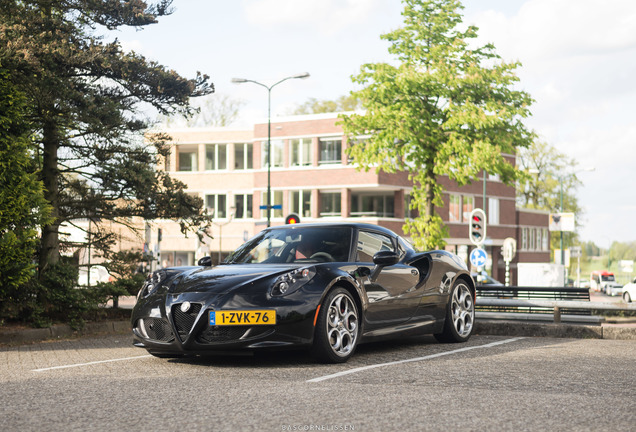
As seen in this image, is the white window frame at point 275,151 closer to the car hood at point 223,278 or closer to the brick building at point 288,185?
the brick building at point 288,185

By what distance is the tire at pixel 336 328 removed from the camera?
8125 mm

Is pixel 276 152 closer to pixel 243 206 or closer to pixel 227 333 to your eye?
pixel 243 206

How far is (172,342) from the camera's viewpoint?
7.97 meters

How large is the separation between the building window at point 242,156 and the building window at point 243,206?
2.24 metres

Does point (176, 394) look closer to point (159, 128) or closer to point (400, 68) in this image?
point (159, 128)

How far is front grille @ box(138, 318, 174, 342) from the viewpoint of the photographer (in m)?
8.03

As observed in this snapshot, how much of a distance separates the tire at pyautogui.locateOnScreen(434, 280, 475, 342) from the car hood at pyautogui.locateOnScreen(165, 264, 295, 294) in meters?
2.85

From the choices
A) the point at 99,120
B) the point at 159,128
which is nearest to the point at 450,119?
the point at 159,128

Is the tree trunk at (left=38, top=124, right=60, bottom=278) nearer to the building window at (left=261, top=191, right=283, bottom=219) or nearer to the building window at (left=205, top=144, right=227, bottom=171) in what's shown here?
the building window at (left=261, top=191, right=283, bottom=219)

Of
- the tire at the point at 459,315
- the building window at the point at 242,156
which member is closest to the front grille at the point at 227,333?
the tire at the point at 459,315

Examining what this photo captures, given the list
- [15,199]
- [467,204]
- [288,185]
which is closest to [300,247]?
[15,199]

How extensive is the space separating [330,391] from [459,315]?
4.66 m

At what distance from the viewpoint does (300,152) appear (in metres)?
58.1

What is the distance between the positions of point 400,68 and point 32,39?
57.2 feet
